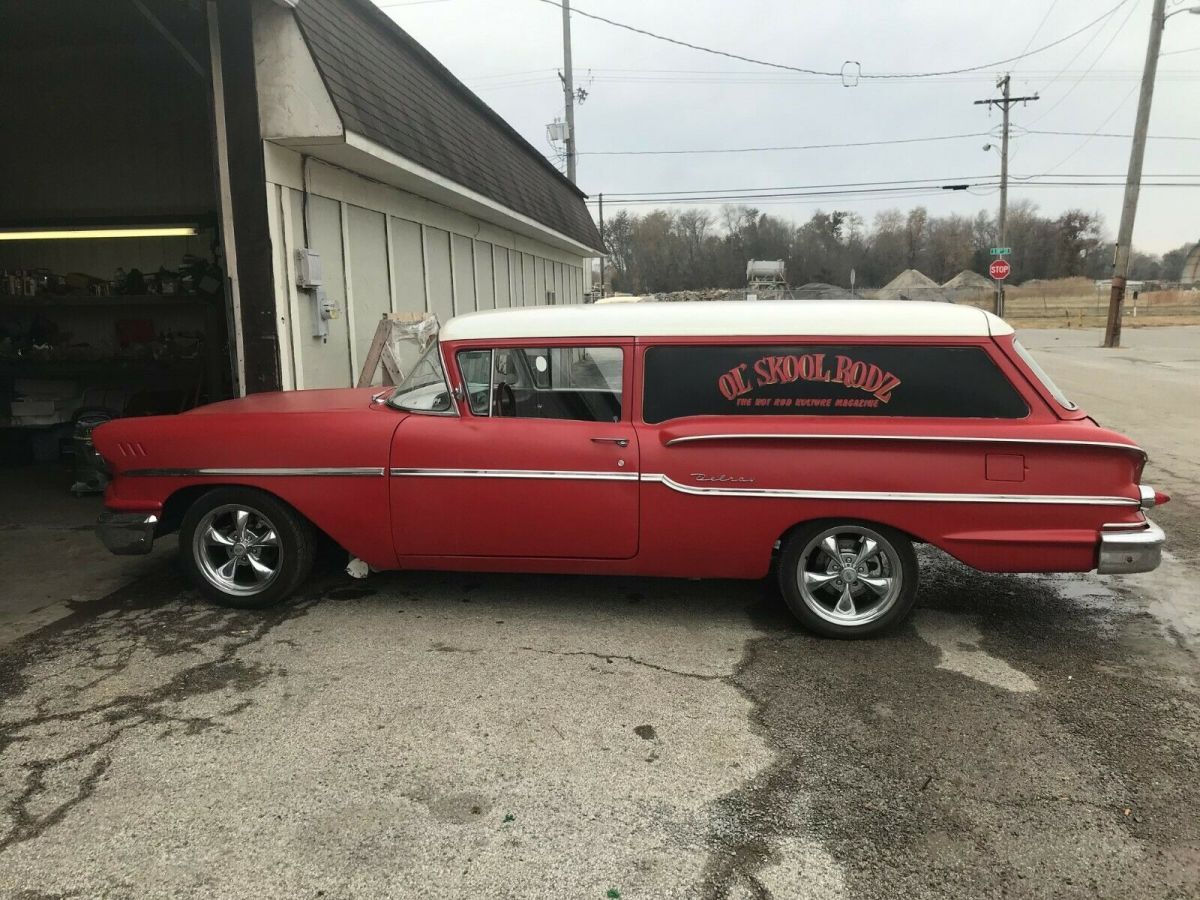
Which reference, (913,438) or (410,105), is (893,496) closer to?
(913,438)

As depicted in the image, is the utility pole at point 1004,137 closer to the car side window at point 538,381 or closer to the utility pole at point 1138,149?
the utility pole at point 1138,149

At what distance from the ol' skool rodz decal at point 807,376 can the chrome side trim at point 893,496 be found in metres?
0.46

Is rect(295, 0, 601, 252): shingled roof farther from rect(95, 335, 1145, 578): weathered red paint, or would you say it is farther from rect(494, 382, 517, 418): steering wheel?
rect(494, 382, 517, 418): steering wheel

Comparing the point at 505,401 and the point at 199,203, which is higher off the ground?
the point at 199,203

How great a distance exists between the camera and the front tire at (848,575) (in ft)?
13.3

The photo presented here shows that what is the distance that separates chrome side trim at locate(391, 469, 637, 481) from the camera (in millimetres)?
4145

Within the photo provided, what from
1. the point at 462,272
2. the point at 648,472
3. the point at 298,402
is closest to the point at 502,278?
the point at 462,272

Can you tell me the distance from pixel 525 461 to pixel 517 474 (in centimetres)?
8

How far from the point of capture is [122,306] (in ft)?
32.4

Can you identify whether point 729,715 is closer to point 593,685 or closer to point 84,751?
point 593,685

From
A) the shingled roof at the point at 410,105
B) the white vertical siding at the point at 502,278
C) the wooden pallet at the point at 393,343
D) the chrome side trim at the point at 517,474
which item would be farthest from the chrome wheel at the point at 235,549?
the white vertical siding at the point at 502,278

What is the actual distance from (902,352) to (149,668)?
4.00 m

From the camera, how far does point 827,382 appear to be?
4070 millimetres

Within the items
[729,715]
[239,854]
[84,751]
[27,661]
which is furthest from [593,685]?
[27,661]
